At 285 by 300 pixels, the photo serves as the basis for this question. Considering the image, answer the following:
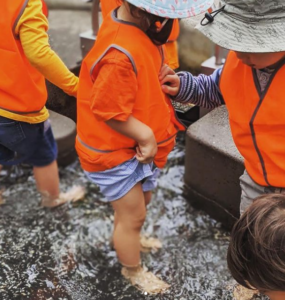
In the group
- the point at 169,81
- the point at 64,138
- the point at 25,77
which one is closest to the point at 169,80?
the point at 169,81

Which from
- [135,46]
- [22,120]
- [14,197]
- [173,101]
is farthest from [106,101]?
[14,197]

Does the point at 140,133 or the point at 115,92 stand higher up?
the point at 115,92

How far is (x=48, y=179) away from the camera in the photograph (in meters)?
3.21

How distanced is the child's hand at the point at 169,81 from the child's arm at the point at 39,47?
1.59 ft

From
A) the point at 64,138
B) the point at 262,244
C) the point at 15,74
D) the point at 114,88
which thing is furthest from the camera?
the point at 64,138

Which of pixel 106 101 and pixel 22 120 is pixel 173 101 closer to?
pixel 106 101

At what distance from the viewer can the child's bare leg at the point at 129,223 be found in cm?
237

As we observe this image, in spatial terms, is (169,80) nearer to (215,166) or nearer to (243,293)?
(215,166)

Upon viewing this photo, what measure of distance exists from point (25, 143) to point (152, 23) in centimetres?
116

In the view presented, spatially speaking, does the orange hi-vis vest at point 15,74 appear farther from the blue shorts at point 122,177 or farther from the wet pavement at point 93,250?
the wet pavement at point 93,250

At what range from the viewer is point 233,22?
1.78 meters

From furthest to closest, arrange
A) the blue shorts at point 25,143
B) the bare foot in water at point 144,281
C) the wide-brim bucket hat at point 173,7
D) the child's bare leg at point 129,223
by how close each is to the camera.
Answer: the bare foot in water at point 144,281 → the blue shorts at point 25,143 → the child's bare leg at point 129,223 → the wide-brim bucket hat at point 173,7

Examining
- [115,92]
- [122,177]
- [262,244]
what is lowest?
[122,177]

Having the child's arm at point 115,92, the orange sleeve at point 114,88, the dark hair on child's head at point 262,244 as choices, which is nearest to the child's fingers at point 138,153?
the child's arm at point 115,92
